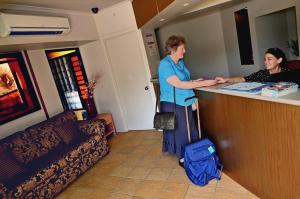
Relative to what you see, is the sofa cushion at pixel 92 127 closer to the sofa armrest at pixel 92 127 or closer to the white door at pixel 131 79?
the sofa armrest at pixel 92 127

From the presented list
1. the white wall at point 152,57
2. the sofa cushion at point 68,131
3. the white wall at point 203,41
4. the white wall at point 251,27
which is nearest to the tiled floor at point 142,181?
the sofa cushion at point 68,131

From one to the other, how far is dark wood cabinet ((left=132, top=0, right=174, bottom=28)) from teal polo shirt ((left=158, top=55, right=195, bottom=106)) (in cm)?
69

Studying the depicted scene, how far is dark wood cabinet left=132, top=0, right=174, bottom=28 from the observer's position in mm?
2672

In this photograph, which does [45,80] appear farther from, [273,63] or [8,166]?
[273,63]

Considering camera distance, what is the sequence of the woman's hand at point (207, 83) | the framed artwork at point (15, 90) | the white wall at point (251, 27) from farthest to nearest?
the white wall at point (251, 27), the framed artwork at point (15, 90), the woman's hand at point (207, 83)

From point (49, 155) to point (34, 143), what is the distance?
25 centimetres

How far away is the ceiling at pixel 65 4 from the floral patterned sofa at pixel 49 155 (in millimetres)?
1610

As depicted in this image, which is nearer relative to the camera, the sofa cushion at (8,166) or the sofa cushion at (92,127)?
the sofa cushion at (8,166)

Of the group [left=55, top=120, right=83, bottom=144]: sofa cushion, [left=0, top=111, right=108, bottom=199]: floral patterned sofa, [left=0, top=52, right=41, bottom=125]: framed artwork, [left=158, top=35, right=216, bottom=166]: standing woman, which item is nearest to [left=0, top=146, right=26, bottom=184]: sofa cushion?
[left=0, top=111, right=108, bottom=199]: floral patterned sofa

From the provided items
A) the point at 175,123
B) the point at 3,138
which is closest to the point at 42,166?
the point at 3,138

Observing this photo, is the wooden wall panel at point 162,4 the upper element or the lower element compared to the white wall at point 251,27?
upper

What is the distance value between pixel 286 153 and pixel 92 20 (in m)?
3.62

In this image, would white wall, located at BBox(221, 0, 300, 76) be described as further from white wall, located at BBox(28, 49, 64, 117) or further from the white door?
white wall, located at BBox(28, 49, 64, 117)

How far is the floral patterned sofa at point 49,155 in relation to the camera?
244 centimetres
